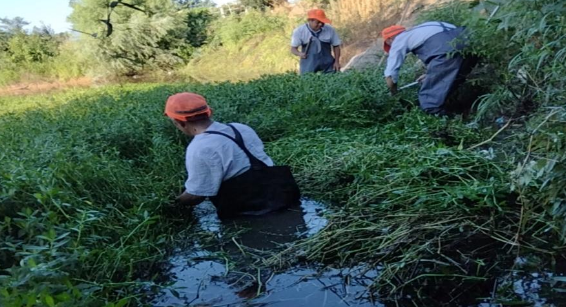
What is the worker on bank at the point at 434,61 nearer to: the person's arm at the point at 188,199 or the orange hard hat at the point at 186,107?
the orange hard hat at the point at 186,107

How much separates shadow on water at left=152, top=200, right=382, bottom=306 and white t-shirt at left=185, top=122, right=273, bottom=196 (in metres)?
0.34

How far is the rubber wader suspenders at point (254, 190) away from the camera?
3.83 meters

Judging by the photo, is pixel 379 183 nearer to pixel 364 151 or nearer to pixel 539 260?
pixel 364 151

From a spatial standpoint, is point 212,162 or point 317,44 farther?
point 317,44

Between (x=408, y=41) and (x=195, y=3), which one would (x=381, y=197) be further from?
(x=195, y=3)

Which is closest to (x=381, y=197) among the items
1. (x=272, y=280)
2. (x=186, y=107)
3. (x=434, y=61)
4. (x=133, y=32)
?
(x=272, y=280)

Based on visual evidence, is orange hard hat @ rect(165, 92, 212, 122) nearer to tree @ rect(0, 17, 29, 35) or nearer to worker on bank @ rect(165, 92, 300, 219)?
worker on bank @ rect(165, 92, 300, 219)

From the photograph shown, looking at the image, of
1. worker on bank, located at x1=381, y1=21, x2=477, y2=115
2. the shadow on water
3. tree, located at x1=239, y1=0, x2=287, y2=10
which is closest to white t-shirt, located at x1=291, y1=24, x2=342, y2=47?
worker on bank, located at x1=381, y1=21, x2=477, y2=115

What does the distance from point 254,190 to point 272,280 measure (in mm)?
990

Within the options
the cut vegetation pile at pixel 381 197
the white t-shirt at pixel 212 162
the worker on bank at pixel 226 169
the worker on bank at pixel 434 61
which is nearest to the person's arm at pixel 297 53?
the worker on bank at pixel 434 61

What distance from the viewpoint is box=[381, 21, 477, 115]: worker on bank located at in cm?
581

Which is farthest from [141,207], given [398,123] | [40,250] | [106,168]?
[398,123]

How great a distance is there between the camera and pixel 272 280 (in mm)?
3025

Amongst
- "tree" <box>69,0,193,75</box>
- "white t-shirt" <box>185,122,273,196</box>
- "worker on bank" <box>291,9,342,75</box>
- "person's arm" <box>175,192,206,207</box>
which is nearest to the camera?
"white t-shirt" <box>185,122,273,196</box>
